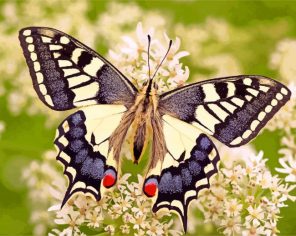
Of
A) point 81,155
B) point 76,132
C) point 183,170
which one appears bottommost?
point 183,170

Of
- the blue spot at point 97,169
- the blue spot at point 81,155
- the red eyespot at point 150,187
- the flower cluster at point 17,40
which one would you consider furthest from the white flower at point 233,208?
the flower cluster at point 17,40

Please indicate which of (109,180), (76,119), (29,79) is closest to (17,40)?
(29,79)

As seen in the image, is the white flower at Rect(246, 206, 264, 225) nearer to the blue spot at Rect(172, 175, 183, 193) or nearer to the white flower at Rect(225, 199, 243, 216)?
the white flower at Rect(225, 199, 243, 216)

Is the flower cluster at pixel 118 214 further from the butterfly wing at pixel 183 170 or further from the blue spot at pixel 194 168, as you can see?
the blue spot at pixel 194 168

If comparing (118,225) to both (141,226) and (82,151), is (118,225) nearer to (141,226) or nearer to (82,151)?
(141,226)

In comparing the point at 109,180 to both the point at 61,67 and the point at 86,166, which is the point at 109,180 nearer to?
the point at 86,166

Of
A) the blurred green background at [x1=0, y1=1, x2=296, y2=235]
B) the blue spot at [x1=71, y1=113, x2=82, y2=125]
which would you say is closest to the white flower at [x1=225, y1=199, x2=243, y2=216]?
the blue spot at [x1=71, y1=113, x2=82, y2=125]

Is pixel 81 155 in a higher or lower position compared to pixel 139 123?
lower
